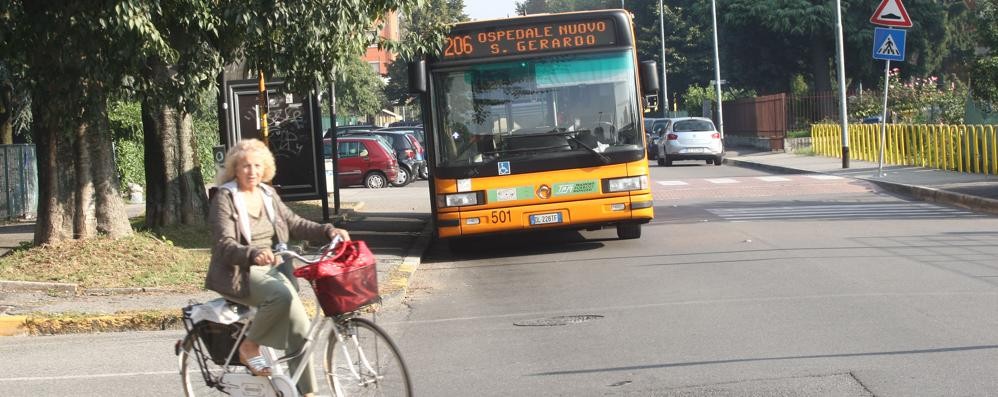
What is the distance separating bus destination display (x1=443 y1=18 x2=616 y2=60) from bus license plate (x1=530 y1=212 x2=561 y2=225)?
6.37 feet

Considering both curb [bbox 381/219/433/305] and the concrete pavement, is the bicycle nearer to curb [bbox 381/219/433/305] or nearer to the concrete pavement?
the concrete pavement

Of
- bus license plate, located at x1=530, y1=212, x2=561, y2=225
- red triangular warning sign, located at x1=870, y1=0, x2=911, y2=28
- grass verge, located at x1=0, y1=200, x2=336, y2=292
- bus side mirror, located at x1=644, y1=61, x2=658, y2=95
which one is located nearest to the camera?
grass verge, located at x1=0, y1=200, x2=336, y2=292

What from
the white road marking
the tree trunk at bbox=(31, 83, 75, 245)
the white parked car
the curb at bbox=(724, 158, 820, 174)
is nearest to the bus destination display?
the tree trunk at bbox=(31, 83, 75, 245)

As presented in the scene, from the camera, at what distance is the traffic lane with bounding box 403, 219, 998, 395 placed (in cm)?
743

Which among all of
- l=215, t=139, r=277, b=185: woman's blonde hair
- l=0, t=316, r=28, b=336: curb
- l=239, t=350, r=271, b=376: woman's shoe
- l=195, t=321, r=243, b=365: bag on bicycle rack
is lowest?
l=0, t=316, r=28, b=336: curb

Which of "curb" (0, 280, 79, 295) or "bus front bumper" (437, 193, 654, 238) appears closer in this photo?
"curb" (0, 280, 79, 295)

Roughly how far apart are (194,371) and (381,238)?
11751mm

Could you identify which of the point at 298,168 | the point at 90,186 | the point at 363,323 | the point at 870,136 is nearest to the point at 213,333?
the point at 363,323

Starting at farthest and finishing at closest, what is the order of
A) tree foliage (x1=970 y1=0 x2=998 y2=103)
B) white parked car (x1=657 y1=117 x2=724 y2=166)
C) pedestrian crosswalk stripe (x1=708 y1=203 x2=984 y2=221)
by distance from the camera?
1. white parked car (x1=657 y1=117 x2=724 y2=166)
2. tree foliage (x1=970 y1=0 x2=998 y2=103)
3. pedestrian crosswalk stripe (x1=708 y1=203 x2=984 y2=221)

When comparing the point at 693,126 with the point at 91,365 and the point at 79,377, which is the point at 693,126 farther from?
the point at 79,377

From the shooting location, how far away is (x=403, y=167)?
118ft

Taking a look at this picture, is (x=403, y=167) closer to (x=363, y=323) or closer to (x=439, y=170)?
(x=439, y=170)

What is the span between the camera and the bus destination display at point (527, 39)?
15070mm

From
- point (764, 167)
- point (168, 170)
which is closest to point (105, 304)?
point (168, 170)
